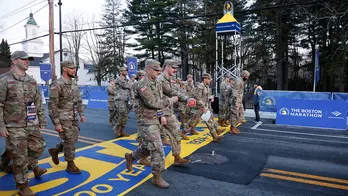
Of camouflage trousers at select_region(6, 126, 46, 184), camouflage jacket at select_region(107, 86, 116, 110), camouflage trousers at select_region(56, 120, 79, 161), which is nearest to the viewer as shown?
camouflage trousers at select_region(6, 126, 46, 184)

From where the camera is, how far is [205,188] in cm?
400

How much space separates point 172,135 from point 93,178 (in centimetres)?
163

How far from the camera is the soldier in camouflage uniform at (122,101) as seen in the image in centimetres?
761

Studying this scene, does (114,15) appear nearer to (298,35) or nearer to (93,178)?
(298,35)

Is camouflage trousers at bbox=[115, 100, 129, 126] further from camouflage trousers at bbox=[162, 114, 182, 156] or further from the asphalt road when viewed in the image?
camouflage trousers at bbox=[162, 114, 182, 156]

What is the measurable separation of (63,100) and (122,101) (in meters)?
3.27

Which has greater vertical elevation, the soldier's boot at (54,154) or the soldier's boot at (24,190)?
the soldier's boot at (54,154)

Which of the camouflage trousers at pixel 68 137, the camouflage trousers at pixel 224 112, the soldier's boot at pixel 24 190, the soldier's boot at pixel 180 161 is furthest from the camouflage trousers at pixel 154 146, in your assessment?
the camouflage trousers at pixel 224 112

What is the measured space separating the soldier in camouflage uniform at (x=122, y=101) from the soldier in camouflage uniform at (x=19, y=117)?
3.80m

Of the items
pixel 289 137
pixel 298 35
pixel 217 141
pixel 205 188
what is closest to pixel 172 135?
pixel 205 188

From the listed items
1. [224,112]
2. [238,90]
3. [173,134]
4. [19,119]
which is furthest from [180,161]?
[224,112]

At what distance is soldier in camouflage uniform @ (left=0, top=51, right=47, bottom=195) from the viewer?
11.5ft

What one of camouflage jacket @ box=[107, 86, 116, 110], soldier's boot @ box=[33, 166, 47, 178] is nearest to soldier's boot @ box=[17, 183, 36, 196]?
soldier's boot @ box=[33, 166, 47, 178]

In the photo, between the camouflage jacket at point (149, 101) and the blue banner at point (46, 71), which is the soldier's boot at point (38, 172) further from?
the blue banner at point (46, 71)
